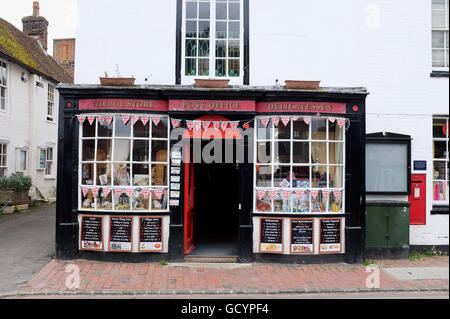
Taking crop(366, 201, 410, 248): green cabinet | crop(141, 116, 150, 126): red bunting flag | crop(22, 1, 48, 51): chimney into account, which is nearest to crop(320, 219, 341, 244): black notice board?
crop(366, 201, 410, 248): green cabinet

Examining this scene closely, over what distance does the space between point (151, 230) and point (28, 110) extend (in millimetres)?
12866

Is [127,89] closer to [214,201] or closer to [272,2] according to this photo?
[272,2]

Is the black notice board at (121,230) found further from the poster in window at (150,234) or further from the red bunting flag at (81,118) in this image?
the red bunting flag at (81,118)

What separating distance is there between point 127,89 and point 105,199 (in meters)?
2.52

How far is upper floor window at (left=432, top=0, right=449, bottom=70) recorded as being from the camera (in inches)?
358

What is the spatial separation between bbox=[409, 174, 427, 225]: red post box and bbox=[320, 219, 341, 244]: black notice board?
7.23ft

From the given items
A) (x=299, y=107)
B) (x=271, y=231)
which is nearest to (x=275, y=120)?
(x=299, y=107)

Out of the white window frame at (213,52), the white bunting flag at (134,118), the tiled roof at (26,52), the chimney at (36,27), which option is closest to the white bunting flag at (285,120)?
the white window frame at (213,52)

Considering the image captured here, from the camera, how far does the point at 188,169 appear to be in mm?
8180

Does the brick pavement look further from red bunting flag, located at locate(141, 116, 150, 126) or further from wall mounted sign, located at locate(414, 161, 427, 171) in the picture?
red bunting flag, located at locate(141, 116, 150, 126)

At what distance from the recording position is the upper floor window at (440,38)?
29.9 ft

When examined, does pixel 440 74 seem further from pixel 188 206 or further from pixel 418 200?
pixel 188 206
